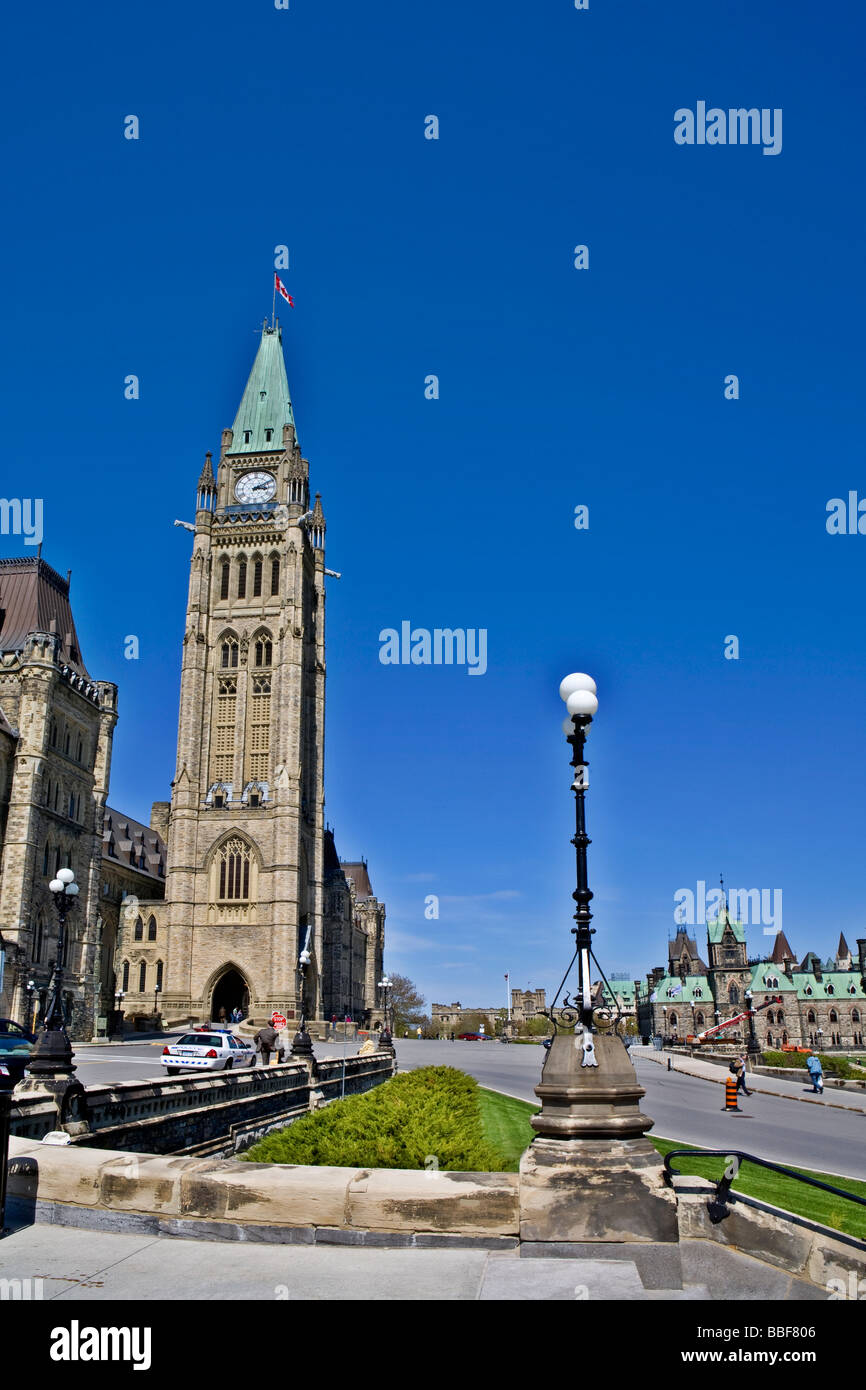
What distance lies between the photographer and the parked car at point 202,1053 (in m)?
25.3

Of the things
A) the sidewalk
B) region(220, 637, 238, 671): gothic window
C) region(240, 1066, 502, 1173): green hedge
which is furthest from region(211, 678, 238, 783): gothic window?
region(240, 1066, 502, 1173): green hedge

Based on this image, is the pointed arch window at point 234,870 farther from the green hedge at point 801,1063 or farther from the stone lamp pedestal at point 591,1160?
the stone lamp pedestal at point 591,1160

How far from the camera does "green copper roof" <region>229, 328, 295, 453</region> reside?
81812mm

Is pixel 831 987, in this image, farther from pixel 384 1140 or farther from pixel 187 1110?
pixel 384 1140

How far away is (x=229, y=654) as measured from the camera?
245 ft

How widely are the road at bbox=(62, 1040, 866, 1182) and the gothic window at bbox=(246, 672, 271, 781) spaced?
2962cm

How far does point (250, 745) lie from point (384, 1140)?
62597 mm

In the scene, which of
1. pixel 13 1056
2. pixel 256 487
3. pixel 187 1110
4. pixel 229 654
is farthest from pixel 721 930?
pixel 187 1110

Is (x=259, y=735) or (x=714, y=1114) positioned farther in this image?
(x=259, y=735)
